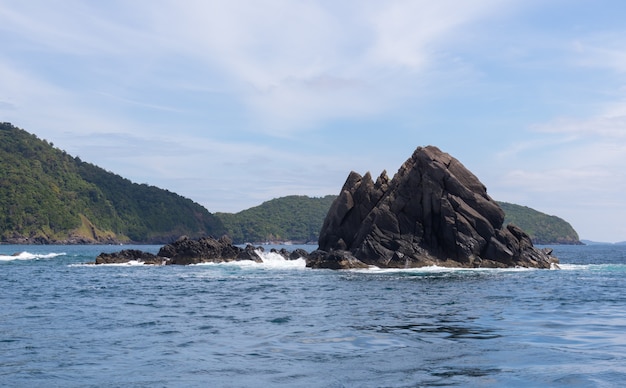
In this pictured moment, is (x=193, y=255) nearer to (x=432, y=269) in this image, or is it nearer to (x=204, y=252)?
(x=204, y=252)

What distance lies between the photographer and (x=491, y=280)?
57.8m

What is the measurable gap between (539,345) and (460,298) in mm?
18860

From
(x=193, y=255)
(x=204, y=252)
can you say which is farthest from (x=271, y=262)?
(x=193, y=255)

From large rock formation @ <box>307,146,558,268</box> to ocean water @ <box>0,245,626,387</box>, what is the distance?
2768 cm

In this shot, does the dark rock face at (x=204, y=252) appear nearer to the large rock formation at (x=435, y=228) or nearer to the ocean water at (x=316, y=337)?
the large rock formation at (x=435, y=228)

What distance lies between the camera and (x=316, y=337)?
26.0 meters

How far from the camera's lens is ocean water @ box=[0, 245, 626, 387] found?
61.3 feet

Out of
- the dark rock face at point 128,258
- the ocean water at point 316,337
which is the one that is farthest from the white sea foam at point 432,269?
the dark rock face at point 128,258

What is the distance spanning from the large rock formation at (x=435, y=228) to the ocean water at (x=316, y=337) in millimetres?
27681

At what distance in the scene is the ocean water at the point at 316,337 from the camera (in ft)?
61.3

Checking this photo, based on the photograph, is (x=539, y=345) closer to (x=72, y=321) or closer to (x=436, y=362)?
(x=436, y=362)

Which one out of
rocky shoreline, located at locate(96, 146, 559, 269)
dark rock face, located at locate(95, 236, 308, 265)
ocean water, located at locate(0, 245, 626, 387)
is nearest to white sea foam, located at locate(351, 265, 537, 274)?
rocky shoreline, located at locate(96, 146, 559, 269)

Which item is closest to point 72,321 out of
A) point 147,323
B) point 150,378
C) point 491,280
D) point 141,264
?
point 147,323

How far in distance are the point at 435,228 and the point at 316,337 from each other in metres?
56.4
